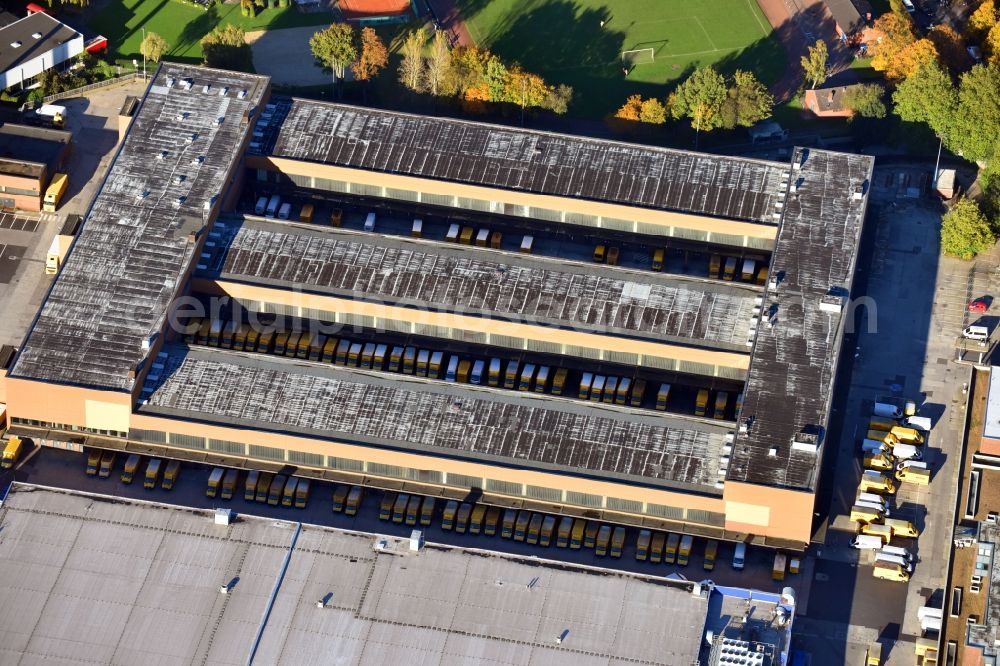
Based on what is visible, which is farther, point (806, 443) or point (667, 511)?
point (667, 511)

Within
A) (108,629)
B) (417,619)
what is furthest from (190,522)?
(417,619)

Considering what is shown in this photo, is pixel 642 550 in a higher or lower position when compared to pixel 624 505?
lower

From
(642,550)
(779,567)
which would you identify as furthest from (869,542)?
(642,550)

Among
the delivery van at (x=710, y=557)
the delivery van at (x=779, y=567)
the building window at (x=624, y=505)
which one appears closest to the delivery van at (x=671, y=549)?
the delivery van at (x=710, y=557)

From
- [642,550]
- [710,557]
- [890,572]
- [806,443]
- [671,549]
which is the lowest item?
[642,550]

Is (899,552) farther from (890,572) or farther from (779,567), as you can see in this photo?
(779,567)

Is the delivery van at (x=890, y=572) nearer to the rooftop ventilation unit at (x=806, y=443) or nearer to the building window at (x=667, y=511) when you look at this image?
the rooftop ventilation unit at (x=806, y=443)
